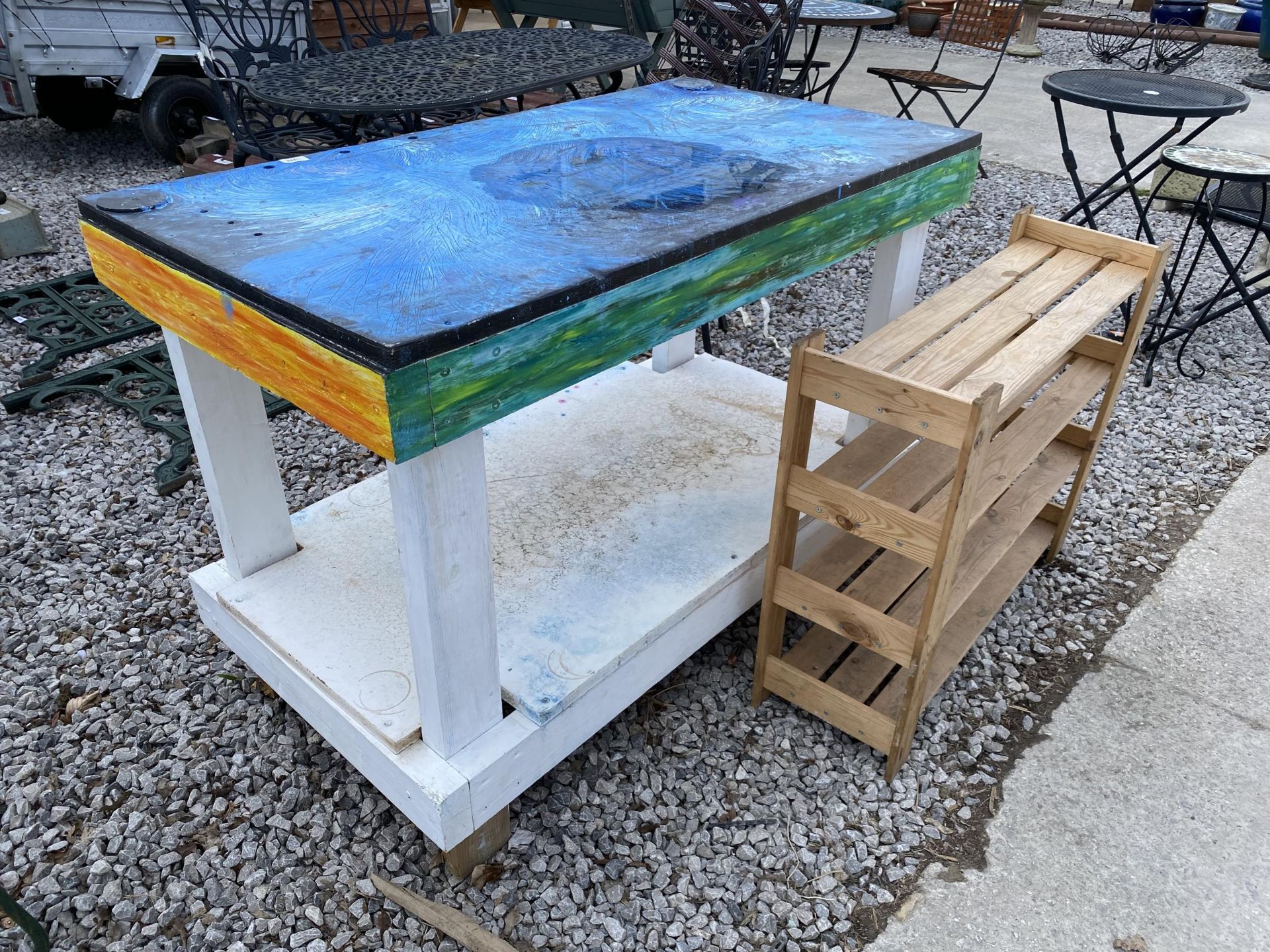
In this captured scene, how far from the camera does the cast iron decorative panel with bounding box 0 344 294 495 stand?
316 cm

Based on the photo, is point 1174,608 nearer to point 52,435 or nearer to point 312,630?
point 312,630

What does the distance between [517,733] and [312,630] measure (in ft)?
1.72

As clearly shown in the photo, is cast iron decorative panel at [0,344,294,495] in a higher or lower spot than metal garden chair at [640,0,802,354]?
lower

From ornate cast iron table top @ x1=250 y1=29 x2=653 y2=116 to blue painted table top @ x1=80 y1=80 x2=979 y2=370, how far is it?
0.50 m

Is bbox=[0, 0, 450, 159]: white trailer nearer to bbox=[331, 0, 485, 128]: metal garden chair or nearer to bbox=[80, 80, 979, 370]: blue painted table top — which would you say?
bbox=[331, 0, 485, 128]: metal garden chair

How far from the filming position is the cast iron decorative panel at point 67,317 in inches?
141

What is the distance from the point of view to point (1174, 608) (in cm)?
251

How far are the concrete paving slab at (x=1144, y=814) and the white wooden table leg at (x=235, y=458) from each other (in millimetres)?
1503

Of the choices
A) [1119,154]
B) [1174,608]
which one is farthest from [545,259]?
[1119,154]

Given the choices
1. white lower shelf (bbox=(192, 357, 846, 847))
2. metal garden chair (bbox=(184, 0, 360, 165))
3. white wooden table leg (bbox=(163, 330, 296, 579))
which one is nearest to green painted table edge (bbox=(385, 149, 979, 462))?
white lower shelf (bbox=(192, 357, 846, 847))

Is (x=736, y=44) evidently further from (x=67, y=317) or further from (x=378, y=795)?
(x=378, y=795)

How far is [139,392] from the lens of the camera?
3420 mm

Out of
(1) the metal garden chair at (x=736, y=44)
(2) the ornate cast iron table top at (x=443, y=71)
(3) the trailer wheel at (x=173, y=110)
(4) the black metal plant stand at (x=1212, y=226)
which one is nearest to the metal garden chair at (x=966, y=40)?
(1) the metal garden chair at (x=736, y=44)

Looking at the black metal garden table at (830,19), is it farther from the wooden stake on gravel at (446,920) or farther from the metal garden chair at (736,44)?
the wooden stake on gravel at (446,920)
